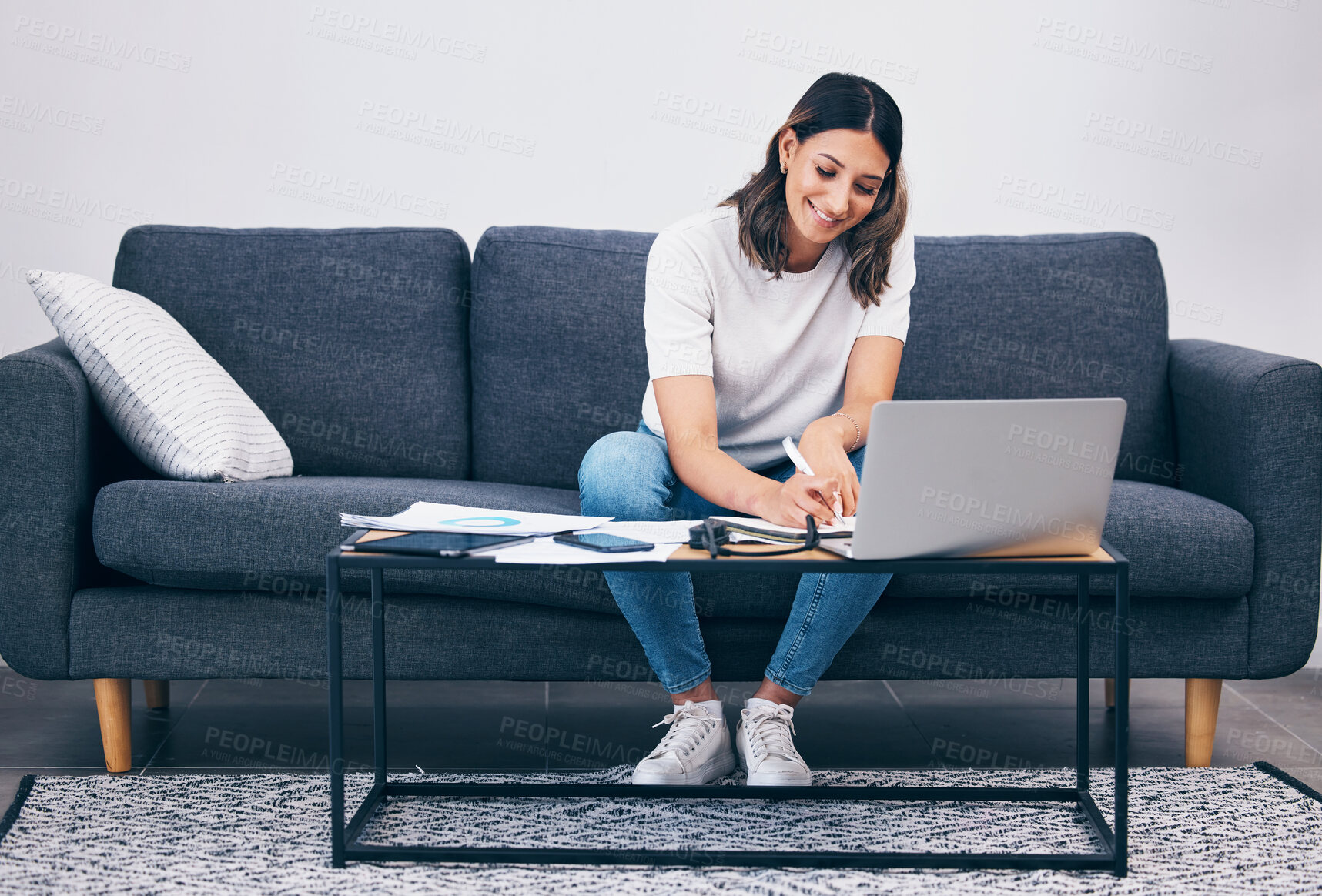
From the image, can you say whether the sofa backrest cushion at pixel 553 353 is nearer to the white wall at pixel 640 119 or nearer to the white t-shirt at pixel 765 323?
the white t-shirt at pixel 765 323

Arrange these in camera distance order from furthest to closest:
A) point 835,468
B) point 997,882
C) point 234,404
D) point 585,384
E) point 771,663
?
point 585,384
point 234,404
point 771,663
point 835,468
point 997,882

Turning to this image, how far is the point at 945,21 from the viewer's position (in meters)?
2.43

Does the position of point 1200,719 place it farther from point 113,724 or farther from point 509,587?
point 113,724

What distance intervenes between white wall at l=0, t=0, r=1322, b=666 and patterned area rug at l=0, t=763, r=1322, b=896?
1317mm

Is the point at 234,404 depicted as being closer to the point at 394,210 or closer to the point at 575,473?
the point at 575,473

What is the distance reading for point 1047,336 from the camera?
2025 mm

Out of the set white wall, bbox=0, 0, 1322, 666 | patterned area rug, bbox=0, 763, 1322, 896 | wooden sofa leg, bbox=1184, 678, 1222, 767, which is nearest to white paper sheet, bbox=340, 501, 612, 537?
patterned area rug, bbox=0, 763, 1322, 896

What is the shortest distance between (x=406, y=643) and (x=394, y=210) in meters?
1.17

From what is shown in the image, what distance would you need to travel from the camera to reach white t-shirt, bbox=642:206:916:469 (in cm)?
158

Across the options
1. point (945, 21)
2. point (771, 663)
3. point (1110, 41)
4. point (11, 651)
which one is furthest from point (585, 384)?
point (1110, 41)

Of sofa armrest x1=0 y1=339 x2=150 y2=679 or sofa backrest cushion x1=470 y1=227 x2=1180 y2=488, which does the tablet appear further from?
sofa backrest cushion x1=470 y1=227 x2=1180 y2=488

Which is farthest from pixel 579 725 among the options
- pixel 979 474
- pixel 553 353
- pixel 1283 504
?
pixel 1283 504

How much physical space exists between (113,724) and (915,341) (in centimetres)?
147

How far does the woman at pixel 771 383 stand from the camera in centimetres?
143
